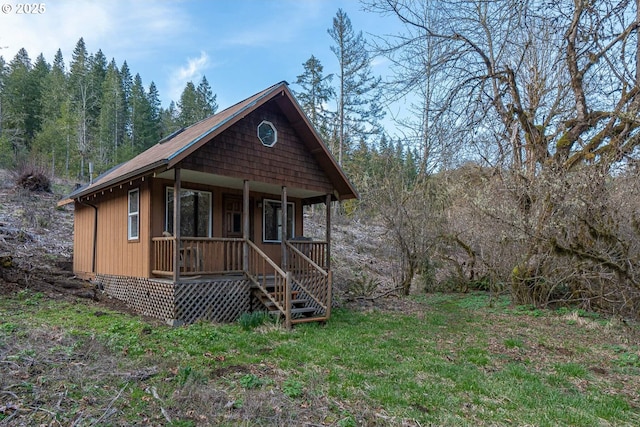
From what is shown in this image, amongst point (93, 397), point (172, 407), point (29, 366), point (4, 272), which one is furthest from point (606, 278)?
point (4, 272)

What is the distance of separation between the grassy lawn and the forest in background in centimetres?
217

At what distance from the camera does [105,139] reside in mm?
35156

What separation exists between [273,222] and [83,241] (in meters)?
6.01

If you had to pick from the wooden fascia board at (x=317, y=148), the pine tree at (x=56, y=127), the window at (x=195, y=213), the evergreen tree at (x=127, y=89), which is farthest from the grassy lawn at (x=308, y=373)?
the evergreen tree at (x=127, y=89)

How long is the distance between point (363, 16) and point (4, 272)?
34.8 feet

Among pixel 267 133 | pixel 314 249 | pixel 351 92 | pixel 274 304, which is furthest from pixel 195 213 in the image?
pixel 351 92

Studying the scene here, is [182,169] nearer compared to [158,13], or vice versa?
[182,169]

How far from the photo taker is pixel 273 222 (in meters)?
11.6

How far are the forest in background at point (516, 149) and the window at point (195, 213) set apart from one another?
16.8ft

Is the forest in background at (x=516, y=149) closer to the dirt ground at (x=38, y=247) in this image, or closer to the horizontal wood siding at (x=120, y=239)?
the horizontal wood siding at (x=120, y=239)

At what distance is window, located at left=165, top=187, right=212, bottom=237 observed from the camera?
9836 millimetres

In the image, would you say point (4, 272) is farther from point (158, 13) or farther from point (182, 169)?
point (158, 13)

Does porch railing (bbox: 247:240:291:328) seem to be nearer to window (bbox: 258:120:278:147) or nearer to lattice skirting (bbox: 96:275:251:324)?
lattice skirting (bbox: 96:275:251:324)

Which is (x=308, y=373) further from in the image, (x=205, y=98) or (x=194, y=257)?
(x=205, y=98)
